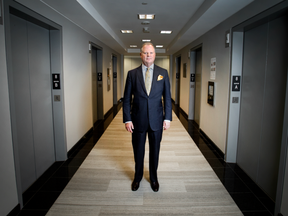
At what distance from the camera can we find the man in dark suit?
2.53m

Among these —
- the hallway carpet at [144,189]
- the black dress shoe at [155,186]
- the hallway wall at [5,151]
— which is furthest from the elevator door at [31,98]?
the black dress shoe at [155,186]

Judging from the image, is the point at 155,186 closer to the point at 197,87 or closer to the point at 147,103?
the point at 147,103

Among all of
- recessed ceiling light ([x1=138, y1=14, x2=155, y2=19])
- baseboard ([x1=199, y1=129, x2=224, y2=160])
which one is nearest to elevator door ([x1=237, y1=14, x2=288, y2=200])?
baseboard ([x1=199, y1=129, x2=224, y2=160])

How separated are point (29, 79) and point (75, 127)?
1.61 meters

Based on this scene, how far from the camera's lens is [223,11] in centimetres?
327

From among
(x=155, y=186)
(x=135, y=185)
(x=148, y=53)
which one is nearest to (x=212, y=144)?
(x=155, y=186)

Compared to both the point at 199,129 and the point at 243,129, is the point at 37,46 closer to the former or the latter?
the point at 243,129

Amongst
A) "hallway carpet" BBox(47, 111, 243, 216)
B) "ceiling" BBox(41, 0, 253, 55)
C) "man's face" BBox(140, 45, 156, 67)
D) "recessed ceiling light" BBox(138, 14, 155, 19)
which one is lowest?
"hallway carpet" BBox(47, 111, 243, 216)

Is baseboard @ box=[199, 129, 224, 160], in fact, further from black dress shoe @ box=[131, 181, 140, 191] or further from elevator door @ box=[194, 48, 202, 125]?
black dress shoe @ box=[131, 181, 140, 191]

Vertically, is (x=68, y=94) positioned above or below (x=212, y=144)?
above

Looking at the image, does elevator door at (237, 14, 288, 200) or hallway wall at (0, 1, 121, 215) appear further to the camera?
elevator door at (237, 14, 288, 200)

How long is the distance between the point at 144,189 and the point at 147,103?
1.16 meters

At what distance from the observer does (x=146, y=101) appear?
99.6 inches

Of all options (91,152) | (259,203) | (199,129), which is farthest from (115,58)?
(259,203)
